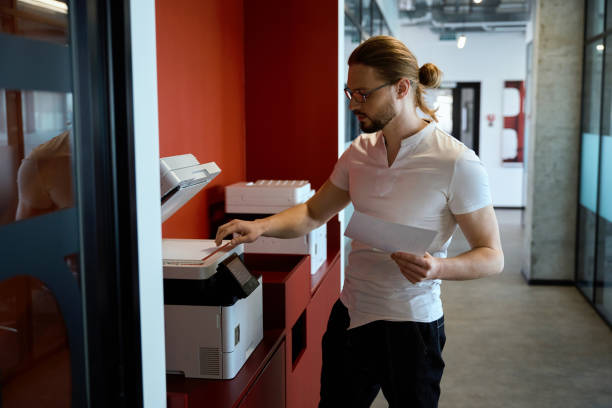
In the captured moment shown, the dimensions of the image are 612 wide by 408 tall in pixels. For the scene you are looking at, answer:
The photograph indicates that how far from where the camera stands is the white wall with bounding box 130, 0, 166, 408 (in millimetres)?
1272

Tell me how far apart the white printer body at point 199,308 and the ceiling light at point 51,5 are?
2.38ft

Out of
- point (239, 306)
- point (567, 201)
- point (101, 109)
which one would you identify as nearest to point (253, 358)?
point (239, 306)

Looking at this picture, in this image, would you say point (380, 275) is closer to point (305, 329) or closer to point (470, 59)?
point (305, 329)

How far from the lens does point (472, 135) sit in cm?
1134

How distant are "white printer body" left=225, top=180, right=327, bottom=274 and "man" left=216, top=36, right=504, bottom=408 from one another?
108 cm

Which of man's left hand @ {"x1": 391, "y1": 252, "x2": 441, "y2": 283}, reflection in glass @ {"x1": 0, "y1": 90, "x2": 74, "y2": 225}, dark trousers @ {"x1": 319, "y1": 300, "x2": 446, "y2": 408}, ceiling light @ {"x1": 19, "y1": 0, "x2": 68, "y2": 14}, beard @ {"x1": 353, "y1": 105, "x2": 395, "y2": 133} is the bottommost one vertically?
dark trousers @ {"x1": 319, "y1": 300, "x2": 446, "y2": 408}

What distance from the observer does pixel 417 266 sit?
168 cm

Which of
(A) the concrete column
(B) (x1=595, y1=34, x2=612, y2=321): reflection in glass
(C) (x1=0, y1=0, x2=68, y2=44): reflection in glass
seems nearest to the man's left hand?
(C) (x1=0, y1=0, x2=68, y2=44): reflection in glass

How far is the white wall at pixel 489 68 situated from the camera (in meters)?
10.9

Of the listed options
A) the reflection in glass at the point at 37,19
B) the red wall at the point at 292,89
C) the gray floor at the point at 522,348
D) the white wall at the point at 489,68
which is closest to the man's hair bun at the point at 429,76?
the reflection in glass at the point at 37,19

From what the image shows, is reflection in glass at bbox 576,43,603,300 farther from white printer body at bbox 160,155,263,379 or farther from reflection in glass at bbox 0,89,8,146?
reflection in glass at bbox 0,89,8,146

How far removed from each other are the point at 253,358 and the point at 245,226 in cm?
43

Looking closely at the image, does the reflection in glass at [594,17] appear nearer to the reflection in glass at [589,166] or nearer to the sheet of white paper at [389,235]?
the reflection in glass at [589,166]

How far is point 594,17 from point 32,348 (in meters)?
5.34
